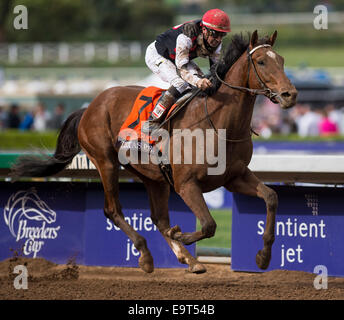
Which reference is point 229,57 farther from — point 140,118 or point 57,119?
point 57,119

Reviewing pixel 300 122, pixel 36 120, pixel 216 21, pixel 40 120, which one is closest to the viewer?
pixel 216 21

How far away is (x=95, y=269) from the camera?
22.9 feet

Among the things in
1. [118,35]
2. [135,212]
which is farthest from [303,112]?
[118,35]

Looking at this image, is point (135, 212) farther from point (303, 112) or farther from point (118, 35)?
point (118, 35)

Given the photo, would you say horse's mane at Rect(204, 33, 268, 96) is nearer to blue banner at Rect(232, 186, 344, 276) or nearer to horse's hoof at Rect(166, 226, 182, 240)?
horse's hoof at Rect(166, 226, 182, 240)

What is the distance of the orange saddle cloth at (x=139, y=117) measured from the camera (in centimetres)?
582

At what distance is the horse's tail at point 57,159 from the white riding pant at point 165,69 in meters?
1.22

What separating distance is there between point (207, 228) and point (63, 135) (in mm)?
2338

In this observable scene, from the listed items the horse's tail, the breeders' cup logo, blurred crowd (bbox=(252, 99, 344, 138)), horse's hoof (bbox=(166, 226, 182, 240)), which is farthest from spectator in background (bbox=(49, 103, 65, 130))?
horse's hoof (bbox=(166, 226, 182, 240))

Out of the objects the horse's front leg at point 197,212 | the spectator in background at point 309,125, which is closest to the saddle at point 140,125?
the horse's front leg at point 197,212

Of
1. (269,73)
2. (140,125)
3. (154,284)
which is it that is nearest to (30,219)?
(154,284)

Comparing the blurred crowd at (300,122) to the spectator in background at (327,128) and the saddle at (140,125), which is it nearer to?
the spectator in background at (327,128)

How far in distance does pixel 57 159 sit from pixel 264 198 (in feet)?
8.00

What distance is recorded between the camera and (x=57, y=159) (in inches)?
262
